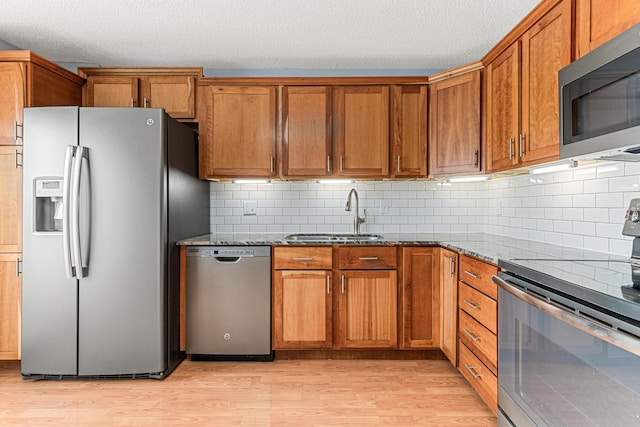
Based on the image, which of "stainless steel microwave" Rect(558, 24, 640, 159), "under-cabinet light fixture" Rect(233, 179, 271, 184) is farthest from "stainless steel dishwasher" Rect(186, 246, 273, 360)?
"stainless steel microwave" Rect(558, 24, 640, 159)

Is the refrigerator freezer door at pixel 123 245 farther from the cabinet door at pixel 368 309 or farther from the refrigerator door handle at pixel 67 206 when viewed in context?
the cabinet door at pixel 368 309

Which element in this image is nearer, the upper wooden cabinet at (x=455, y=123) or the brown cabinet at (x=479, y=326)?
the brown cabinet at (x=479, y=326)

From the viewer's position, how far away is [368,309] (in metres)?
2.93

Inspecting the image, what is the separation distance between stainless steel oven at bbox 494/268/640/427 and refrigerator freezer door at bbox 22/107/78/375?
252cm

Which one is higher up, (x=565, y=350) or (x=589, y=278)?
(x=589, y=278)

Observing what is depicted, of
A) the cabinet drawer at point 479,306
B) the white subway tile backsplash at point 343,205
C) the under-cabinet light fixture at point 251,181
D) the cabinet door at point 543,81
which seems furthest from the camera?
the white subway tile backsplash at point 343,205

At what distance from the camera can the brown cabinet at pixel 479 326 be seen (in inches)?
78.3

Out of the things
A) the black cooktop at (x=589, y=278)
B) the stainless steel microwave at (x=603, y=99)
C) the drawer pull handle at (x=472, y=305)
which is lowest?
the drawer pull handle at (x=472, y=305)

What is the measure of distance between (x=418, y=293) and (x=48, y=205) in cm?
257

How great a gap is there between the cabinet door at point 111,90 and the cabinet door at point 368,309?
2.20 m

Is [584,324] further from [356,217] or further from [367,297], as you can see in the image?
[356,217]

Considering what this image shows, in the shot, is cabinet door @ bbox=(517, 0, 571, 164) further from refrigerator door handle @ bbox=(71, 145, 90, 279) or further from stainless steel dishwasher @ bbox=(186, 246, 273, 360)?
refrigerator door handle @ bbox=(71, 145, 90, 279)

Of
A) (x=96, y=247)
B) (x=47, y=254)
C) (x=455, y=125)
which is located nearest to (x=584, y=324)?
(x=455, y=125)

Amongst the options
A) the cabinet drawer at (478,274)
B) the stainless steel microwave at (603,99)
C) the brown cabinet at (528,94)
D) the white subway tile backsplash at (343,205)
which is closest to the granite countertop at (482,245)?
the cabinet drawer at (478,274)
